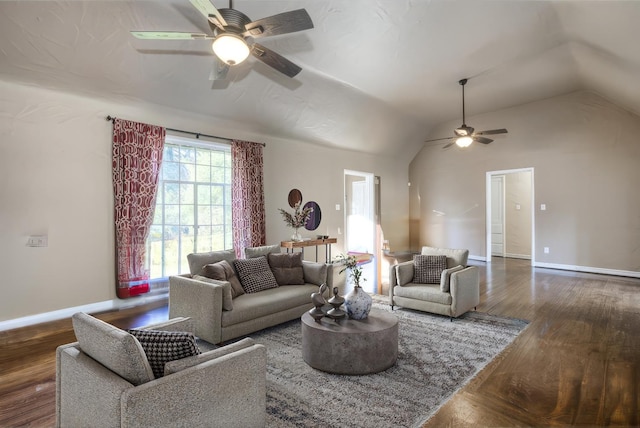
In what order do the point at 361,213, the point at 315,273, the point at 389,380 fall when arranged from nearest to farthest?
the point at 389,380
the point at 315,273
the point at 361,213

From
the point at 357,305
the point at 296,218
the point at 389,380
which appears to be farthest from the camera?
the point at 296,218

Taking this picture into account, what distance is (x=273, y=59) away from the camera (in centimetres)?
310

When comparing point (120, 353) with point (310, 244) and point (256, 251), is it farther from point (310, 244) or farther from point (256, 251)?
point (310, 244)

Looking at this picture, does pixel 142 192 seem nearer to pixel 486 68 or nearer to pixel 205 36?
pixel 205 36

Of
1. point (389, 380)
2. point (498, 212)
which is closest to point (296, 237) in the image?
point (389, 380)

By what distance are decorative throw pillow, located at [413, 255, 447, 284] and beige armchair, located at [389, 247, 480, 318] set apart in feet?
0.15

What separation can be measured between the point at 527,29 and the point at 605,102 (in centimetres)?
385

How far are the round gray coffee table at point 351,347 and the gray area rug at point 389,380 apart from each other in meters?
0.07

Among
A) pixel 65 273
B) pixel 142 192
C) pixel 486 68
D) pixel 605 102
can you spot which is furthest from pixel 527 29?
pixel 65 273

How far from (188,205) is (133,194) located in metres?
0.93

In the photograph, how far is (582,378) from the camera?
2723 mm

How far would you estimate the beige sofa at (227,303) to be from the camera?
3240 millimetres

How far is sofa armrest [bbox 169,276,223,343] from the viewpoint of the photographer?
3.22m

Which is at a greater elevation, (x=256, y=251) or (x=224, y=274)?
(x=256, y=251)
